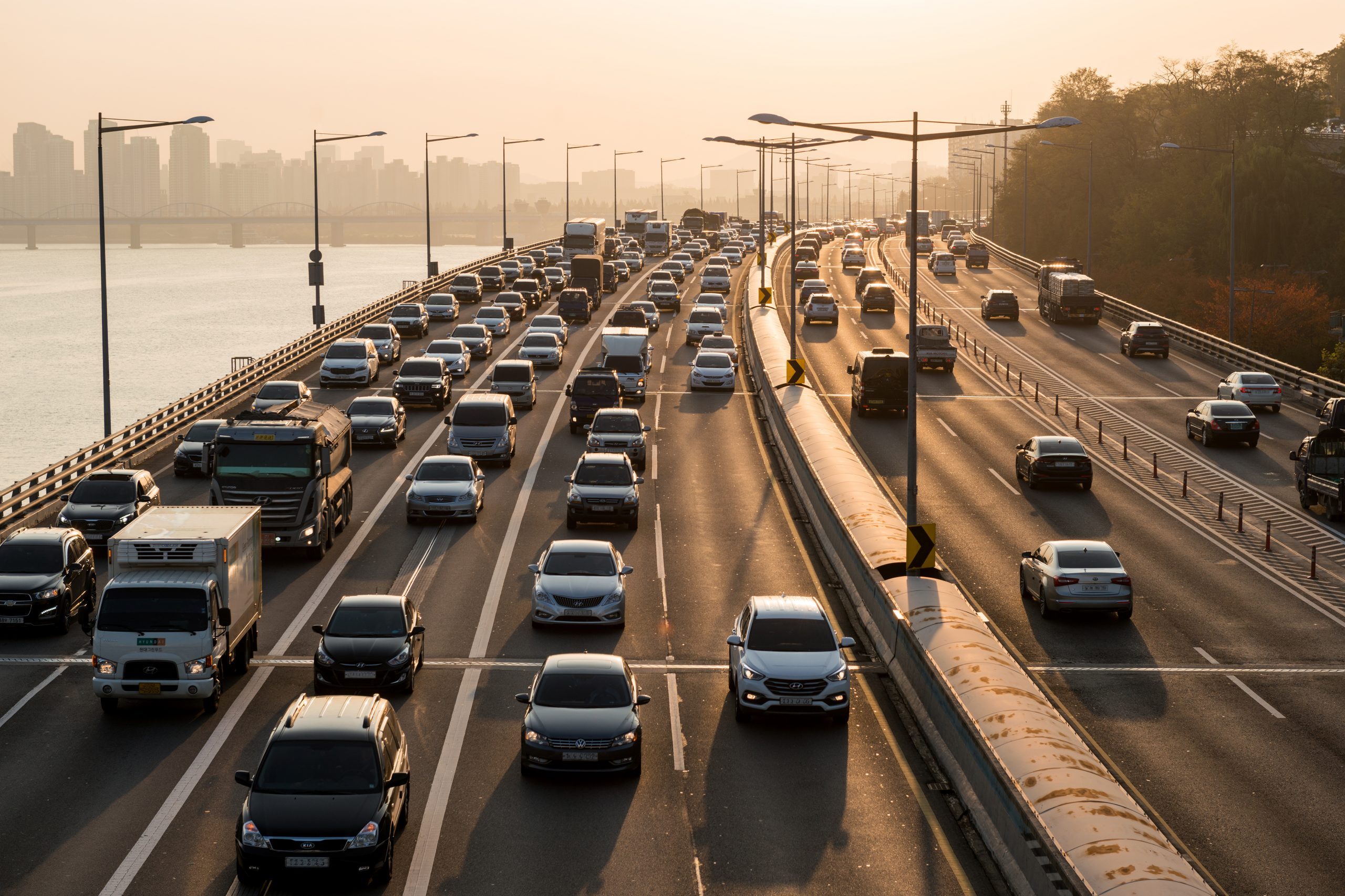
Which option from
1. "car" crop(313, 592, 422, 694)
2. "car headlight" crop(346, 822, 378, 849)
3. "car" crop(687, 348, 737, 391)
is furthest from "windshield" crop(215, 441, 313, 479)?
"car" crop(687, 348, 737, 391)

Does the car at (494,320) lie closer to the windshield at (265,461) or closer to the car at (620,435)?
the car at (620,435)

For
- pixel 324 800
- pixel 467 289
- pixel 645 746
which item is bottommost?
pixel 645 746

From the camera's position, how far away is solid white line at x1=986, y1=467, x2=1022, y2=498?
4294 centimetres

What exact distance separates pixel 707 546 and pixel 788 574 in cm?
333

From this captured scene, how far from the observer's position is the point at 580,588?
2831 centimetres

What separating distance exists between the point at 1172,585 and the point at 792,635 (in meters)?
13.5

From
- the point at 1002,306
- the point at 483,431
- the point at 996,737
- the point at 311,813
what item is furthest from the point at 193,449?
the point at 1002,306

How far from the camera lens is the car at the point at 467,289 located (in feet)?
295

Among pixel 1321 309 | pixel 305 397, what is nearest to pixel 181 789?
pixel 305 397

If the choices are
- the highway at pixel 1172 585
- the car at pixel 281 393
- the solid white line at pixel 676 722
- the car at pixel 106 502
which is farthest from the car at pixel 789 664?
the car at pixel 281 393

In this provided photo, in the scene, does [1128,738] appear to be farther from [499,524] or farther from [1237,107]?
[1237,107]

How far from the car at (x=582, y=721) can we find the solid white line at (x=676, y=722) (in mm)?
1097

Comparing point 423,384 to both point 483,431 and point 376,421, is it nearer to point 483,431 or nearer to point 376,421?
point 376,421

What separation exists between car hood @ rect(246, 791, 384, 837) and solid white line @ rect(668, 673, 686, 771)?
18.8ft
